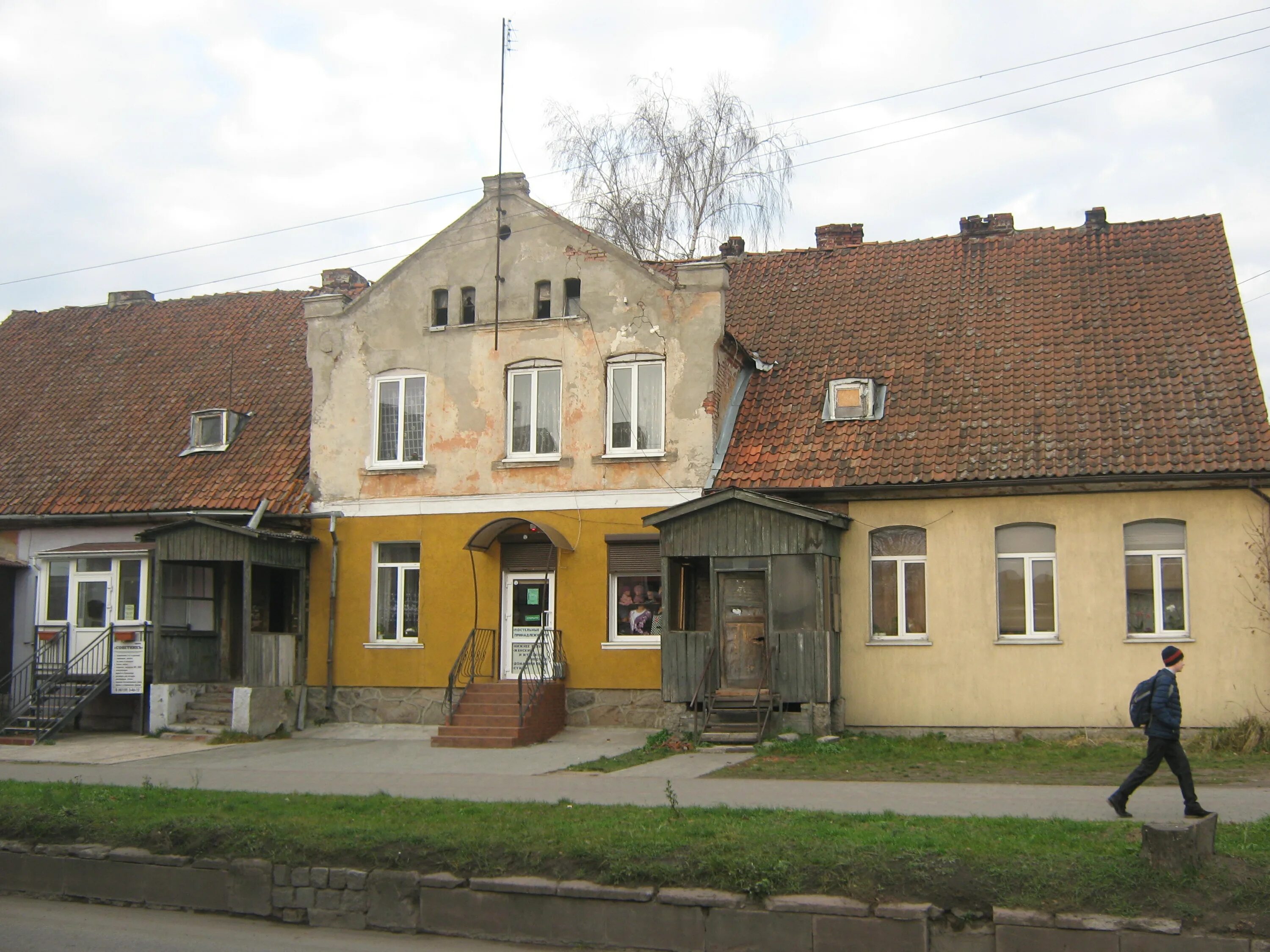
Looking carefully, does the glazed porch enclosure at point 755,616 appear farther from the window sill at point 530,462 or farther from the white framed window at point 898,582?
the window sill at point 530,462

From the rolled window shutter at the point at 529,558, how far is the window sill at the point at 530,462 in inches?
52.2

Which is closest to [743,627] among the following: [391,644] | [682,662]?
[682,662]

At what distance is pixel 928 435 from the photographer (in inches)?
806

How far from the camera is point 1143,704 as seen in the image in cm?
1133

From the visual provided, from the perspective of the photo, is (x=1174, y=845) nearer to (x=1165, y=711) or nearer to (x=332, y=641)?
(x=1165, y=711)

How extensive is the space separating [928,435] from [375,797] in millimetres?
11157

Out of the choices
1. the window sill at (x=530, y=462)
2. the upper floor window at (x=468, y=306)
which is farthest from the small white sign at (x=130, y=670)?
the upper floor window at (x=468, y=306)

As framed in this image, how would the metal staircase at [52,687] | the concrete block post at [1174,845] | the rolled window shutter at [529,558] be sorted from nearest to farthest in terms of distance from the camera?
the concrete block post at [1174,845], the metal staircase at [52,687], the rolled window shutter at [529,558]

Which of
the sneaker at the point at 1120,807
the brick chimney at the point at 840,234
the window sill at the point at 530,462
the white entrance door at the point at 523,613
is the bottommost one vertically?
the sneaker at the point at 1120,807

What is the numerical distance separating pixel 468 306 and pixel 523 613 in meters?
5.65

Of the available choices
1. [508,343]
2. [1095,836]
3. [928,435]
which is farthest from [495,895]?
[508,343]

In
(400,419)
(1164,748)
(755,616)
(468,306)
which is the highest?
(468,306)

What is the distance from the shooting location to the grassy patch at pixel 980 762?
14.8 metres

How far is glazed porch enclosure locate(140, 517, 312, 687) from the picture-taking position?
2189cm
